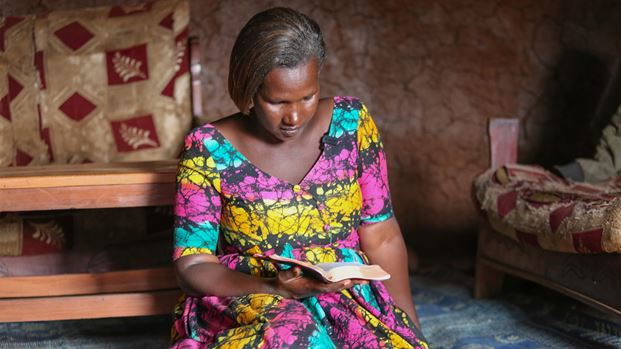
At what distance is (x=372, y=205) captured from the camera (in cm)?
208

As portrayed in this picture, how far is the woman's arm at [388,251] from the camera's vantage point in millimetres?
2082

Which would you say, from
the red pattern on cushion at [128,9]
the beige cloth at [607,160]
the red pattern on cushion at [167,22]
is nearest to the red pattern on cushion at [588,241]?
the beige cloth at [607,160]

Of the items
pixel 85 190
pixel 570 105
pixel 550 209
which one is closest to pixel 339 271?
pixel 85 190

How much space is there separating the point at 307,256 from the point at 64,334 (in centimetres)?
157

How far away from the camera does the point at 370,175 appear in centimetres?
206

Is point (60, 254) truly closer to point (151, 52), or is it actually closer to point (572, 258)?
point (151, 52)

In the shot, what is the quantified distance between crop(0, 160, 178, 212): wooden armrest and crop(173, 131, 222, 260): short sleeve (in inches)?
18.8

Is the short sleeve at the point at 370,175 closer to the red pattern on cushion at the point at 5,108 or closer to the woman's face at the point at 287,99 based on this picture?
the woman's face at the point at 287,99

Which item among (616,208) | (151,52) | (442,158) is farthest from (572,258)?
(151,52)

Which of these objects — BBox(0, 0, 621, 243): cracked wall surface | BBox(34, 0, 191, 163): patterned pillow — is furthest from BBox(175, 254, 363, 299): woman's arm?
BBox(0, 0, 621, 243): cracked wall surface

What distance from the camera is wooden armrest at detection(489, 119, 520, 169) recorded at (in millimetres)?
3275

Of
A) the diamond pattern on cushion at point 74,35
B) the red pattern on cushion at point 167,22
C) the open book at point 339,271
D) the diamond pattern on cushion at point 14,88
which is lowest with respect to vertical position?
the open book at point 339,271

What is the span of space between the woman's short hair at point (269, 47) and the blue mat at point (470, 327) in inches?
57.5

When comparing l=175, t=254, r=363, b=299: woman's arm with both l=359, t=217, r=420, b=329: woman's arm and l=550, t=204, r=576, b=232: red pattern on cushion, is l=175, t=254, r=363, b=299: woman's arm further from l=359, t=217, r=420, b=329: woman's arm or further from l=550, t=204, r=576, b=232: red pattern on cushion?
l=550, t=204, r=576, b=232: red pattern on cushion
